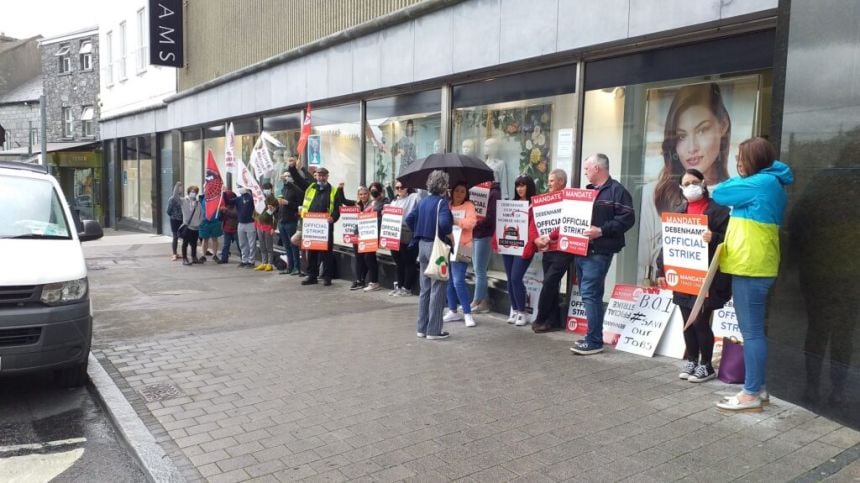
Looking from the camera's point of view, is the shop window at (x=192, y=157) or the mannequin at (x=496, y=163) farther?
the shop window at (x=192, y=157)

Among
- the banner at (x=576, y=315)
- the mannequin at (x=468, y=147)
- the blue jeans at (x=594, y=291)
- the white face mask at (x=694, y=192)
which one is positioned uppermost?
the mannequin at (x=468, y=147)

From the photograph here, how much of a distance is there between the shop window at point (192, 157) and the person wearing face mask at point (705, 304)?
16.6 meters

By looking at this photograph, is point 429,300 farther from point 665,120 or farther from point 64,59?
point 64,59

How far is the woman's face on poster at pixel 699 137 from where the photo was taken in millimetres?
6699

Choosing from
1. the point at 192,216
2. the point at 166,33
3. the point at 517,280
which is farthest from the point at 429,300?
the point at 166,33

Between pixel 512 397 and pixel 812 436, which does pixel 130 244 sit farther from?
pixel 812 436

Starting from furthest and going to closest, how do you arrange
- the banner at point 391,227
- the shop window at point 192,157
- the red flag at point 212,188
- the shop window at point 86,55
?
the shop window at point 86,55
the shop window at point 192,157
the red flag at point 212,188
the banner at point 391,227

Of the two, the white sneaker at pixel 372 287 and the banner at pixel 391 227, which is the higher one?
the banner at pixel 391 227

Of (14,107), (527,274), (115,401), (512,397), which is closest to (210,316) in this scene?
(115,401)

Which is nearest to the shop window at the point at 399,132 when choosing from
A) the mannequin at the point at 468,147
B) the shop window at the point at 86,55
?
the mannequin at the point at 468,147

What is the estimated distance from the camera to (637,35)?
678 cm

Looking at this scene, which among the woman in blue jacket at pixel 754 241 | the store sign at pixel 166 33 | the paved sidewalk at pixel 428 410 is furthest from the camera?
the store sign at pixel 166 33

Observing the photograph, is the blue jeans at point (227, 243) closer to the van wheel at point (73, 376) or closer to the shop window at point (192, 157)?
the shop window at point (192, 157)

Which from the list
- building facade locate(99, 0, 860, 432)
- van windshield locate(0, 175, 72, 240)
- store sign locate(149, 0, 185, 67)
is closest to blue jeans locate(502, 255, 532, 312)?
building facade locate(99, 0, 860, 432)
